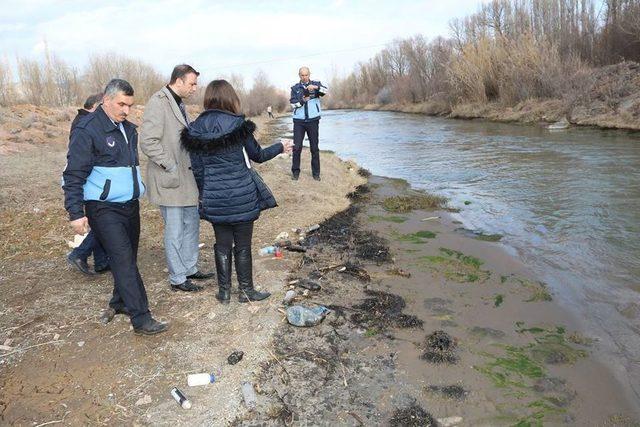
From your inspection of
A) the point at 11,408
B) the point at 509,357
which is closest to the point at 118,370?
the point at 11,408

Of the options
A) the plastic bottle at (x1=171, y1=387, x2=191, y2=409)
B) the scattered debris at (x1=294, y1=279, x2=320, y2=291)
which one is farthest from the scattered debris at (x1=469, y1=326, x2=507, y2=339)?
the plastic bottle at (x1=171, y1=387, x2=191, y2=409)

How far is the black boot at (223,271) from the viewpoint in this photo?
4574 mm

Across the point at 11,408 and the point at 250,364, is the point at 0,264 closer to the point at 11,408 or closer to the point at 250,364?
the point at 11,408

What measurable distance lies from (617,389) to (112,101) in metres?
4.22

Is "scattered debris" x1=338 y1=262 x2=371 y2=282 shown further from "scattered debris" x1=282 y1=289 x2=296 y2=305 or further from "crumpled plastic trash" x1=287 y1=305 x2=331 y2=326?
"crumpled plastic trash" x1=287 y1=305 x2=331 y2=326

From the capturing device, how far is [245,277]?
4.68 meters

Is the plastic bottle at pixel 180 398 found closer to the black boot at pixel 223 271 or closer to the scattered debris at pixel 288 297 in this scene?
the black boot at pixel 223 271

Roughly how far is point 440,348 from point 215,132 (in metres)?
2.51

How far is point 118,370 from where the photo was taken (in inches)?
143

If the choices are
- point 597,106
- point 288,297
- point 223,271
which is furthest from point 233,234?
point 597,106

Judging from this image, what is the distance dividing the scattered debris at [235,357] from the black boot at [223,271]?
0.89m

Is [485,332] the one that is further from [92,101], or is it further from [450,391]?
[92,101]

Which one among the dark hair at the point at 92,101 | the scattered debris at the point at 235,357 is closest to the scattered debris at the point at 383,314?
the scattered debris at the point at 235,357

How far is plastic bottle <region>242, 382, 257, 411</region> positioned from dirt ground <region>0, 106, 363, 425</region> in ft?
0.16
